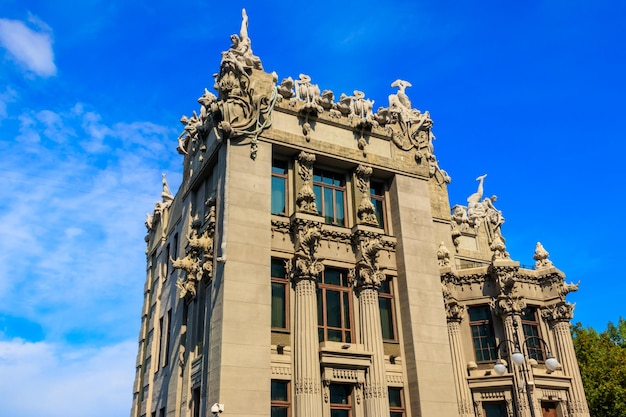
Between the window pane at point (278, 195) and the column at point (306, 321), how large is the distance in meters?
1.29

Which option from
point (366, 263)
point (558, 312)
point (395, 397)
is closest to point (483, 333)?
point (558, 312)

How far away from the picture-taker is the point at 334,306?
91.4ft

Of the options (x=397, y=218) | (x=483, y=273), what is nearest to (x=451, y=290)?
(x=483, y=273)

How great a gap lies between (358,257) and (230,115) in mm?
9417

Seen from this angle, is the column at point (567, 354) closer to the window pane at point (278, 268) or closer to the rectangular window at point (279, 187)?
the window pane at point (278, 268)

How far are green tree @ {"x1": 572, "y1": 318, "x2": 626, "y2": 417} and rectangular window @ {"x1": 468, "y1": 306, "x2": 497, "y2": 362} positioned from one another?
60.0 feet

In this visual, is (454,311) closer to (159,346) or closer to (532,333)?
(532,333)

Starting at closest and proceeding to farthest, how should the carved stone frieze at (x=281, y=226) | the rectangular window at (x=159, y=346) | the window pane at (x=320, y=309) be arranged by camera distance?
the window pane at (x=320, y=309) < the carved stone frieze at (x=281, y=226) < the rectangular window at (x=159, y=346)

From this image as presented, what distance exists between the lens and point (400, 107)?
35.9 metres

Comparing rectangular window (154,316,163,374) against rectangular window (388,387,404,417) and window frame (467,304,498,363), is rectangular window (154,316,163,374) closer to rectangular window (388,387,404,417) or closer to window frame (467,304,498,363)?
rectangular window (388,387,404,417)

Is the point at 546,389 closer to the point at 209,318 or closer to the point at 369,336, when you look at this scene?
the point at 369,336

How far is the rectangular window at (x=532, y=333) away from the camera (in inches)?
1242

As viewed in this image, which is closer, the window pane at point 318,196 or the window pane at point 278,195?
the window pane at point 278,195

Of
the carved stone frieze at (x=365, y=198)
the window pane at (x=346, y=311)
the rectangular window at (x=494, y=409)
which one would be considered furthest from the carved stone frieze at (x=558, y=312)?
the window pane at (x=346, y=311)
